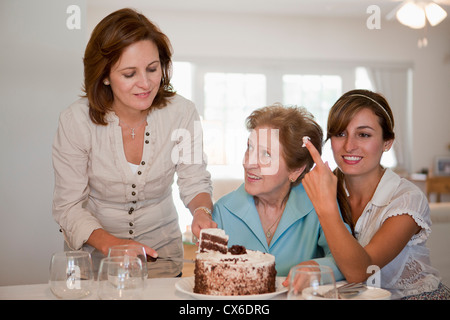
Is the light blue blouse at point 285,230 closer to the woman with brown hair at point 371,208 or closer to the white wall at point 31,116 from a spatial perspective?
the woman with brown hair at point 371,208

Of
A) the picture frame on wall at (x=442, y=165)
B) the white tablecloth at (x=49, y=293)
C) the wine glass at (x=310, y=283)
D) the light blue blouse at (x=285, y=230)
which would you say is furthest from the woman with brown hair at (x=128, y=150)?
the picture frame on wall at (x=442, y=165)

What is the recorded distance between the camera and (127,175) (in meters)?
1.84

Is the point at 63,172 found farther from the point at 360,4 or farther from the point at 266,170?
the point at 360,4

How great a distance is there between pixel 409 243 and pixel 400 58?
6.34 m

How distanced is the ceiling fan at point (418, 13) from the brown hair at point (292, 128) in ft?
10.5

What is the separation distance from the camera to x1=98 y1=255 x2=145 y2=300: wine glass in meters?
1.09

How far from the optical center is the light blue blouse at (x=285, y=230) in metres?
1.69

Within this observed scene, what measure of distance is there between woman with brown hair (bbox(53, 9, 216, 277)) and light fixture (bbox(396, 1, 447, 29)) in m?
3.40

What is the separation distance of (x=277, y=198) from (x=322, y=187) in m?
0.47

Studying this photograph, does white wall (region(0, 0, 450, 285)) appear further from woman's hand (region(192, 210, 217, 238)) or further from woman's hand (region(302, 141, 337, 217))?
woman's hand (region(302, 141, 337, 217))

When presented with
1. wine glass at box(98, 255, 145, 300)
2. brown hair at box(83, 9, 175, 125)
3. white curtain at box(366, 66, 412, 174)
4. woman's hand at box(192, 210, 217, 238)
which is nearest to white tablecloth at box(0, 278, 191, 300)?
wine glass at box(98, 255, 145, 300)

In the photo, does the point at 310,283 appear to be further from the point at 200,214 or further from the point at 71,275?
the point at 200,214

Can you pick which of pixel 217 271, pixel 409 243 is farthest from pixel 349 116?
A: pixel 217 271

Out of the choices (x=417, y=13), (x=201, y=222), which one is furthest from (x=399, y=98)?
(x=201, y=222)
